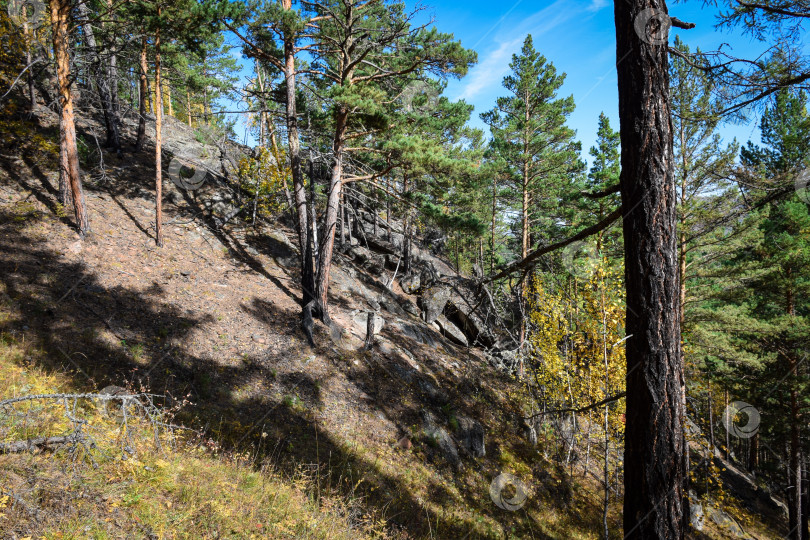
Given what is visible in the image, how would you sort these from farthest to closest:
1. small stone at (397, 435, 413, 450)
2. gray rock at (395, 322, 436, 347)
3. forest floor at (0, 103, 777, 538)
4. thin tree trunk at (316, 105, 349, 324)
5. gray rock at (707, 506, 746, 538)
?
1. gray rock at (395, 322, 436, 347)
2. gray rock at (707, 506, 746, 538)
3. thin tree trunk at (316, 105, 349, 324)
4. small stone at (397, 435, 413, 450)
5. forest floor at (0, 103, 777, 538)

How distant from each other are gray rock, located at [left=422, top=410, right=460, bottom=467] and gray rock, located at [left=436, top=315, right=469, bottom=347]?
7.17 m

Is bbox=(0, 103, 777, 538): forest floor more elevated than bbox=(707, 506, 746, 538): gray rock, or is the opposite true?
bbox=(0, 103, 777, 538): forest floor

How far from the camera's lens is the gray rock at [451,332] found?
1733 cm

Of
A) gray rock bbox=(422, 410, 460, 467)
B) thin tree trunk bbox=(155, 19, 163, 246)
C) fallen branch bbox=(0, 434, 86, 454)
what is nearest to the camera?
fallen branch bbox=(0, 434, 86, 454)

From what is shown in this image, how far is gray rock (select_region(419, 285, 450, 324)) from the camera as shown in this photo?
17672mm

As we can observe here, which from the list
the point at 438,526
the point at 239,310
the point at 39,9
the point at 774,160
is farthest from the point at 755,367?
the point at 39,9

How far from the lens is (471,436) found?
1067cm

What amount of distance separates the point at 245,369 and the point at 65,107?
29.1 feet

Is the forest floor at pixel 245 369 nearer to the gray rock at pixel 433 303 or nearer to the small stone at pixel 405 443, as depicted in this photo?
the small stone at pixel 405 443

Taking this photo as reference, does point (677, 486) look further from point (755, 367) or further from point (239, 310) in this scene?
point (755, 367)

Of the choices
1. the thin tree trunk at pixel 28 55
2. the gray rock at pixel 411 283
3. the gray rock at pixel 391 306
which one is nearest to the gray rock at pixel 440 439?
the gray rock at pixel 391 306

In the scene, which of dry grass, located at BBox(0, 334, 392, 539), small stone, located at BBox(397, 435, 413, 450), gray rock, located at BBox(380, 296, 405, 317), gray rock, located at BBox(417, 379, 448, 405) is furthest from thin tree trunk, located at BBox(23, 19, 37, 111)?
gray rock, located at BBox(417, 379, 448, 405)

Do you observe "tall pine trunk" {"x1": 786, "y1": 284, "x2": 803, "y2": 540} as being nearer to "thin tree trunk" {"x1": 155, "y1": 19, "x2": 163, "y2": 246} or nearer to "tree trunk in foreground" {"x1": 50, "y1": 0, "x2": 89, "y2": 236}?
"thin tree trunk" {"x1": 155, "y1": 19, "x2": 163, "y2": 246}

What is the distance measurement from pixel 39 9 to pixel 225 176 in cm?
812
